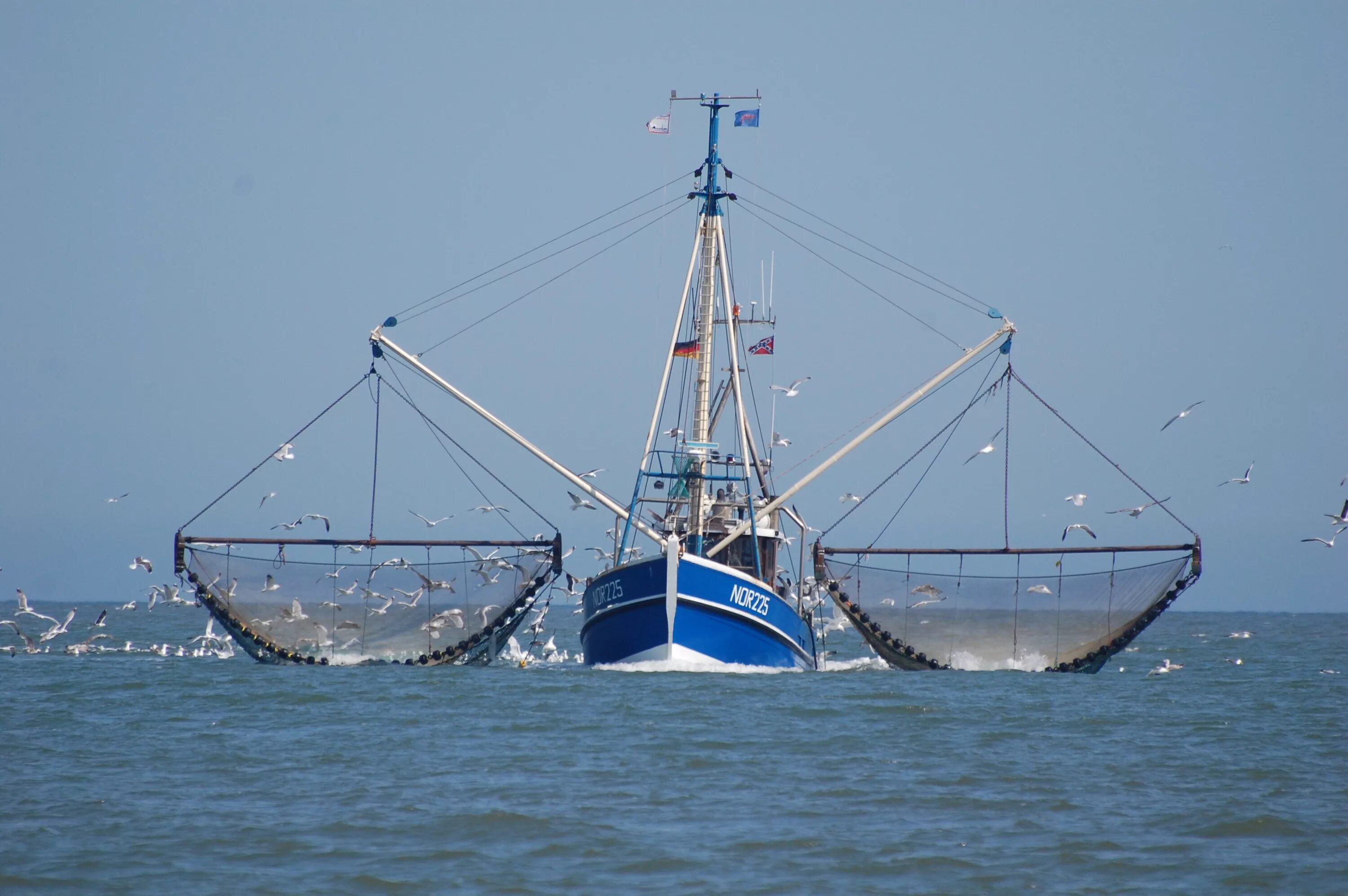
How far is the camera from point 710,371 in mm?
35344

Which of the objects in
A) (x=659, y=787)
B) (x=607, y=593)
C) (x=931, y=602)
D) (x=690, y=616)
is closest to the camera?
(x=659, y=787)

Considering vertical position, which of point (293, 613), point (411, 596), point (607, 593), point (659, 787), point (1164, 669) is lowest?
point (659, 787)

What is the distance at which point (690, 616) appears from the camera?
31938 mm

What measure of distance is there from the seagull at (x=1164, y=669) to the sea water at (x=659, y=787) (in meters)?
7.78

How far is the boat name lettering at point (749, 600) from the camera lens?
1272 inches

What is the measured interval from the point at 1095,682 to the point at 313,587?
18510 millimetres

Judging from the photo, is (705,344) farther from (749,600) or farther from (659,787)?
(659,787)

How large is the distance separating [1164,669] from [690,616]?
719 inches

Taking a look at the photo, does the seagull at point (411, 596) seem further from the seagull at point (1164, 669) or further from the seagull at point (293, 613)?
the seagull at point (1164, 669)

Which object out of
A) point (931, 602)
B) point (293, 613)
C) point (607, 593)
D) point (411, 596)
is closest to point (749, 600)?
point (607, 593)

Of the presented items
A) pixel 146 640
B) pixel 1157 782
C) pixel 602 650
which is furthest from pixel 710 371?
pixel 146 640

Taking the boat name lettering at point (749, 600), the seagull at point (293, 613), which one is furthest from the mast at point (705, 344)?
the seagull at point (293, 613)

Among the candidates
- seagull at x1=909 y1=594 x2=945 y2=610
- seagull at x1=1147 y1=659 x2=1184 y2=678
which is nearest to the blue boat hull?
seagull at x1=909 y1=594 x2=945 y2=610

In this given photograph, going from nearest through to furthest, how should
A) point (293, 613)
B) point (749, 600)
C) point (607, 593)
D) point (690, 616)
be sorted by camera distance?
point (690, 616)
point (749, 600)
point (607, 593)
point (293, 613)
